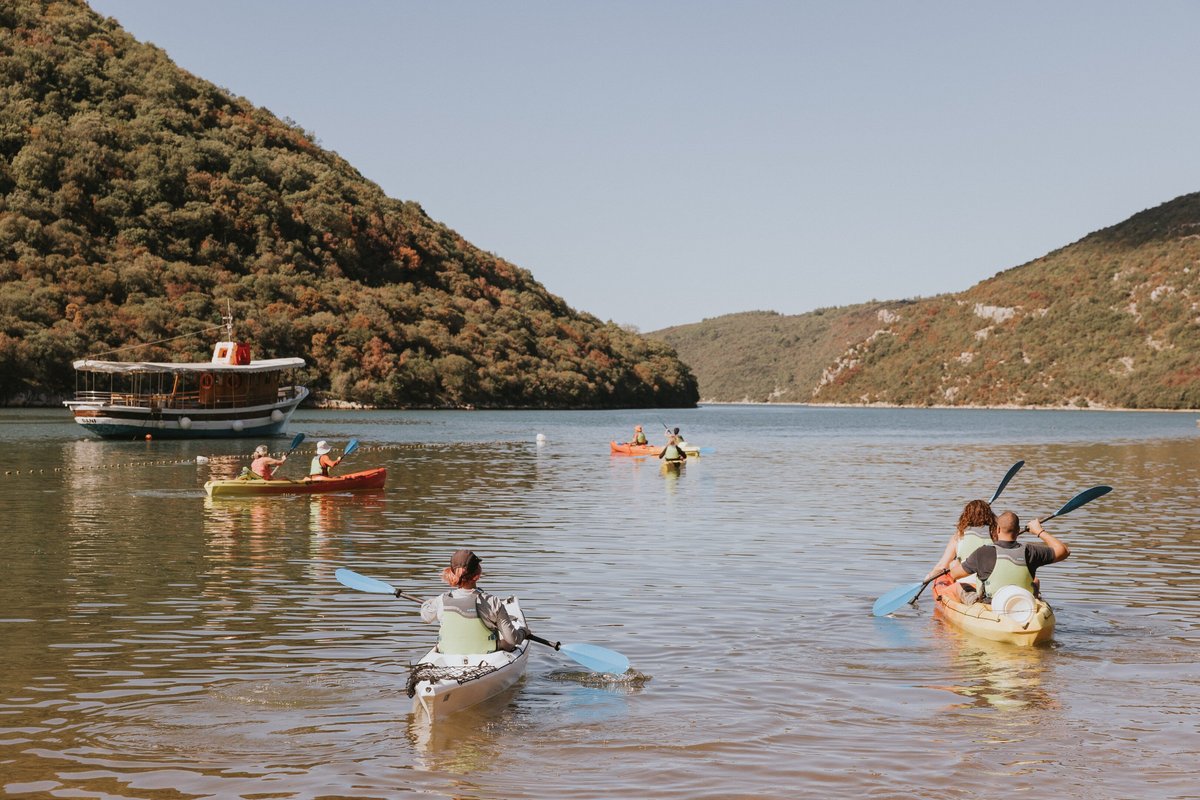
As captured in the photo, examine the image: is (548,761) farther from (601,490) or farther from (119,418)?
(119,418)

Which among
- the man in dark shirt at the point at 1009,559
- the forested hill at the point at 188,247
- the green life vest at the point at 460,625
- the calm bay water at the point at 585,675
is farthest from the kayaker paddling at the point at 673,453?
the forested hill at the point at 188,247

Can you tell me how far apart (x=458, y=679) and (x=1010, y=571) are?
27.0 ft

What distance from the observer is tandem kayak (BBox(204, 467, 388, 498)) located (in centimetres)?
3697

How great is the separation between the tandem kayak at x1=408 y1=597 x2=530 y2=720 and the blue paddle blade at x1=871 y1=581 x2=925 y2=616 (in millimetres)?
6805

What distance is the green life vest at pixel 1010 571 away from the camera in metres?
16.8

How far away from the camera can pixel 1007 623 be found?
16.2 meters

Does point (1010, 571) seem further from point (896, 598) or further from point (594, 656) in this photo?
point (594, 656)

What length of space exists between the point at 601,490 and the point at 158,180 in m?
128

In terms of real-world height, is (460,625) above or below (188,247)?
below

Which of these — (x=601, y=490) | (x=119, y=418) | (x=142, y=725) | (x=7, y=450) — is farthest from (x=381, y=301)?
(x=142, y=725)

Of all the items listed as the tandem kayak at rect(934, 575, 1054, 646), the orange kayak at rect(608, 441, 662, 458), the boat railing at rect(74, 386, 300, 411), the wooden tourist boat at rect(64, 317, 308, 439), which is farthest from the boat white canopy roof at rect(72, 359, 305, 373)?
the tandem kayak at rect(934, 575, 1054, 646)

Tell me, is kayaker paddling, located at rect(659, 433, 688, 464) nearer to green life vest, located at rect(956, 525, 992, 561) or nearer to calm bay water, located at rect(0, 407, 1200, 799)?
calm bay water, located at rect(0, 407, 1200, 799)

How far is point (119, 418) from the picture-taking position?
243 ft

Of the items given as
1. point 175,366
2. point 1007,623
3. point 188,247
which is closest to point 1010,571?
point 1007,623
